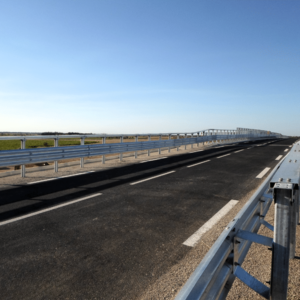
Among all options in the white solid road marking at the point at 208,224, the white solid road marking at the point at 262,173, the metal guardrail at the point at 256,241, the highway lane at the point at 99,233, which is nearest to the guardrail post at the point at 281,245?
the metal guardrail at the point at 256,241

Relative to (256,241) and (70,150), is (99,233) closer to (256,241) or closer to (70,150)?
(256,241)

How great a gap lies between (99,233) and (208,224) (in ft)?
6.31

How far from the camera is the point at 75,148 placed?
11.0 meters

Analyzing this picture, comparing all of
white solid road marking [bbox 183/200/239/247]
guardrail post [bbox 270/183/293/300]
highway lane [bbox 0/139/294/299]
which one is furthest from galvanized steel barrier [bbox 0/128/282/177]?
guardrail post [bbox 270/183/293/300]

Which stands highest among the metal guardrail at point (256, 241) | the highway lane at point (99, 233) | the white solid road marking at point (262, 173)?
the metal guardrail at point (256, 241)

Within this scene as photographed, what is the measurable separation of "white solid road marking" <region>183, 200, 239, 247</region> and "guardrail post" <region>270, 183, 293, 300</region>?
1828mm

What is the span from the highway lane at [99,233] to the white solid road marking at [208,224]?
0.10 m

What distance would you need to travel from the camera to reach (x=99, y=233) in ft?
14.3

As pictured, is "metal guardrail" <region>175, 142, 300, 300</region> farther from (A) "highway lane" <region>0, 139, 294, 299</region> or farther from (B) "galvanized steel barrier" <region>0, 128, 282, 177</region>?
(B) "galvanized steel barrier" <region>0, 128, 282, 177</region>

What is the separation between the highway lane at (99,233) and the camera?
9.84 ft

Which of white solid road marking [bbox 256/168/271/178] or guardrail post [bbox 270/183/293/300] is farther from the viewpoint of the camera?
white solid road marking [bbox 256/168/271/178]

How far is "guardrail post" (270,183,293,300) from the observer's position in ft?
7.05

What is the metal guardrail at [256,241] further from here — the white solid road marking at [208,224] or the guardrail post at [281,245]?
the white solid road marking at [208,224]

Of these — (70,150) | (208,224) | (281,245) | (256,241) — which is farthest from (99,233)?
(70,150)
